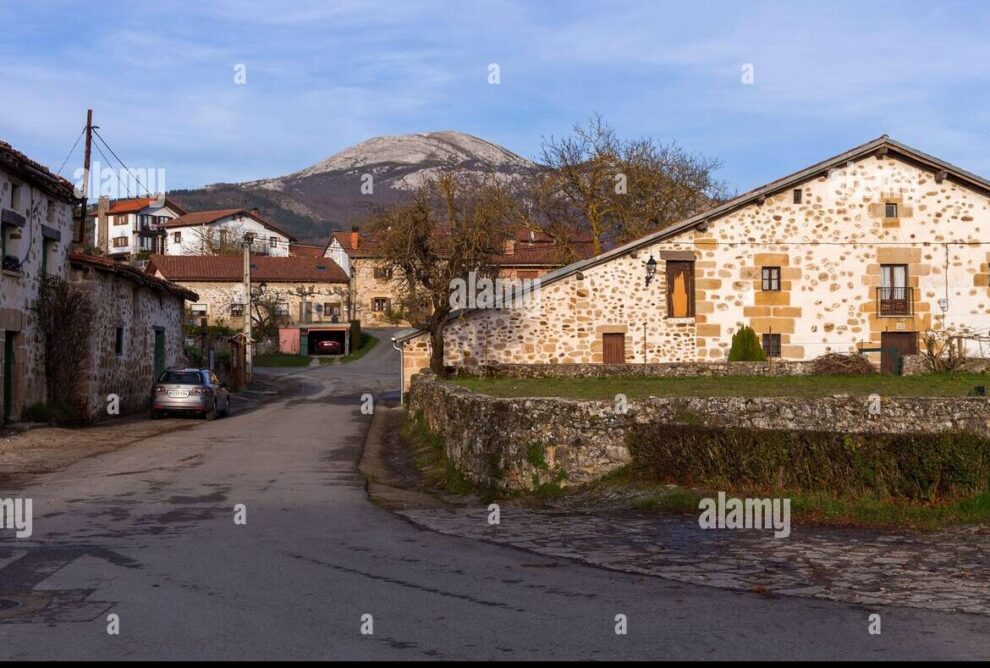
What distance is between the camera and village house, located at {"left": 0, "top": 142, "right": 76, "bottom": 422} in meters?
23.0

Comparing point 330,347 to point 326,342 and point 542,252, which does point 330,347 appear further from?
point 542,252

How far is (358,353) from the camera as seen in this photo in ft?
238

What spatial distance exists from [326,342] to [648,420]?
60.7m

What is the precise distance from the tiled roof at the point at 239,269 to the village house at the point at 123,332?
44165 mm

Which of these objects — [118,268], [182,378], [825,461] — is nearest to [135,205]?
[182,378]

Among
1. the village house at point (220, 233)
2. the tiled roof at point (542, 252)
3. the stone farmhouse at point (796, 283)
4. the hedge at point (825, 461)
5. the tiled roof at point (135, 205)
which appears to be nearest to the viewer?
the hedge at point (825, 461)

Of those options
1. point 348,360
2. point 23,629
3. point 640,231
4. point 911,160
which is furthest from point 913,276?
point 348,360

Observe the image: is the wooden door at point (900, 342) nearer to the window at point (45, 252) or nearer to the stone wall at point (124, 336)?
the stone wall at point (124, 336)

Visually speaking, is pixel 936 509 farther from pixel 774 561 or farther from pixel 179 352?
pixel 179 352

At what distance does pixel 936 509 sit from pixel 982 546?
5.08 ft

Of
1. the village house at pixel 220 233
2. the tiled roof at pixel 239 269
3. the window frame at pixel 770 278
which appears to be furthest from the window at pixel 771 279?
the village house at pixel 220 233

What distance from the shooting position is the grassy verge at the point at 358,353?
69050 millimetres

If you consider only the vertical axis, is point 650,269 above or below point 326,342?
above

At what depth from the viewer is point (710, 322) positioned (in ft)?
111
